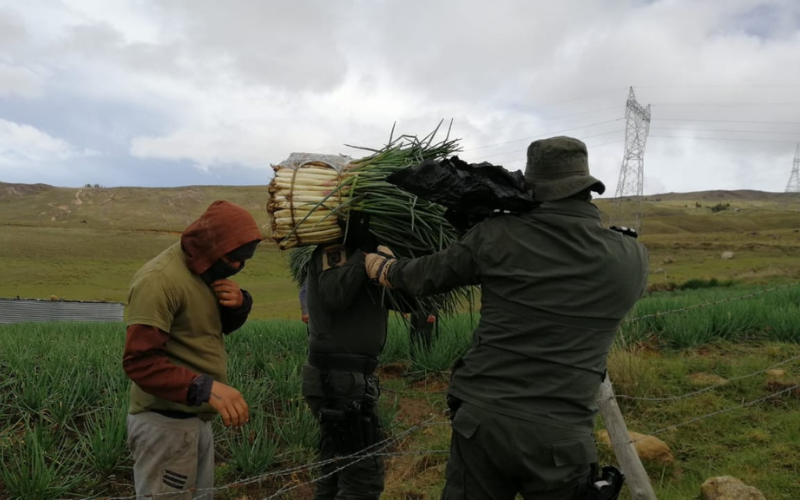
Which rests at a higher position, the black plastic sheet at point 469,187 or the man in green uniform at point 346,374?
the black plastic sheet at point 469,187

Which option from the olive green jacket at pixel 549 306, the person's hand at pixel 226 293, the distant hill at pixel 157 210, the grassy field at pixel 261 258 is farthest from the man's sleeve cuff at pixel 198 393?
the distant hill at pixel 157 210

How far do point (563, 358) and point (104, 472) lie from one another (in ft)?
10.1

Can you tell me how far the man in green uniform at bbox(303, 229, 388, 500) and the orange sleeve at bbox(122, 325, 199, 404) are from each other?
2.84 feet

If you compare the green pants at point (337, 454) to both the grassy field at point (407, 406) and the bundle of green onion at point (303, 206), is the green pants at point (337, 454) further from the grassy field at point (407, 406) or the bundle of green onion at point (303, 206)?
the bundle of green onion at point (303, 206)

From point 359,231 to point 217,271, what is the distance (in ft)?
2.50

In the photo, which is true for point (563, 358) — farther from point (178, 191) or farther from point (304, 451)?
point (178, 191)

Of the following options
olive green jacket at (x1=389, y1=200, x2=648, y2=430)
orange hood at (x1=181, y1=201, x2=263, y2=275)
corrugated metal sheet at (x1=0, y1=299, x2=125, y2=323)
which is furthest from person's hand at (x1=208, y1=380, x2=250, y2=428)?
corrugated metal sheet at (x1=0, y1=299, x2=125, y2=323)

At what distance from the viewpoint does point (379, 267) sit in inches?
104

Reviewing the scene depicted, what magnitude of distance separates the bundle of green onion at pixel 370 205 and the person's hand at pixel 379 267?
0.90ft

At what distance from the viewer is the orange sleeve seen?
2205 mm

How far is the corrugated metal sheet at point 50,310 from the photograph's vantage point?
591 inches

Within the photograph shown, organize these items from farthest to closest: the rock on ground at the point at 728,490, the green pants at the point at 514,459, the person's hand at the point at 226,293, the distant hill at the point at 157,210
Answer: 1. the distant hill at the point at 157,210
2. the rock on ground at the point at 728,490
3. the person's hand at the point at 226,293
4. the green pants at the point at 514,459

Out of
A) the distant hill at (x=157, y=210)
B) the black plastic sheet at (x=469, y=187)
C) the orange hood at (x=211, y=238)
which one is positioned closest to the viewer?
the black plastic sheet at (x=469, y=187)

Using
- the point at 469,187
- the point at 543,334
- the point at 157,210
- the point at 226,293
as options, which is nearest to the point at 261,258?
the point at 226,293
